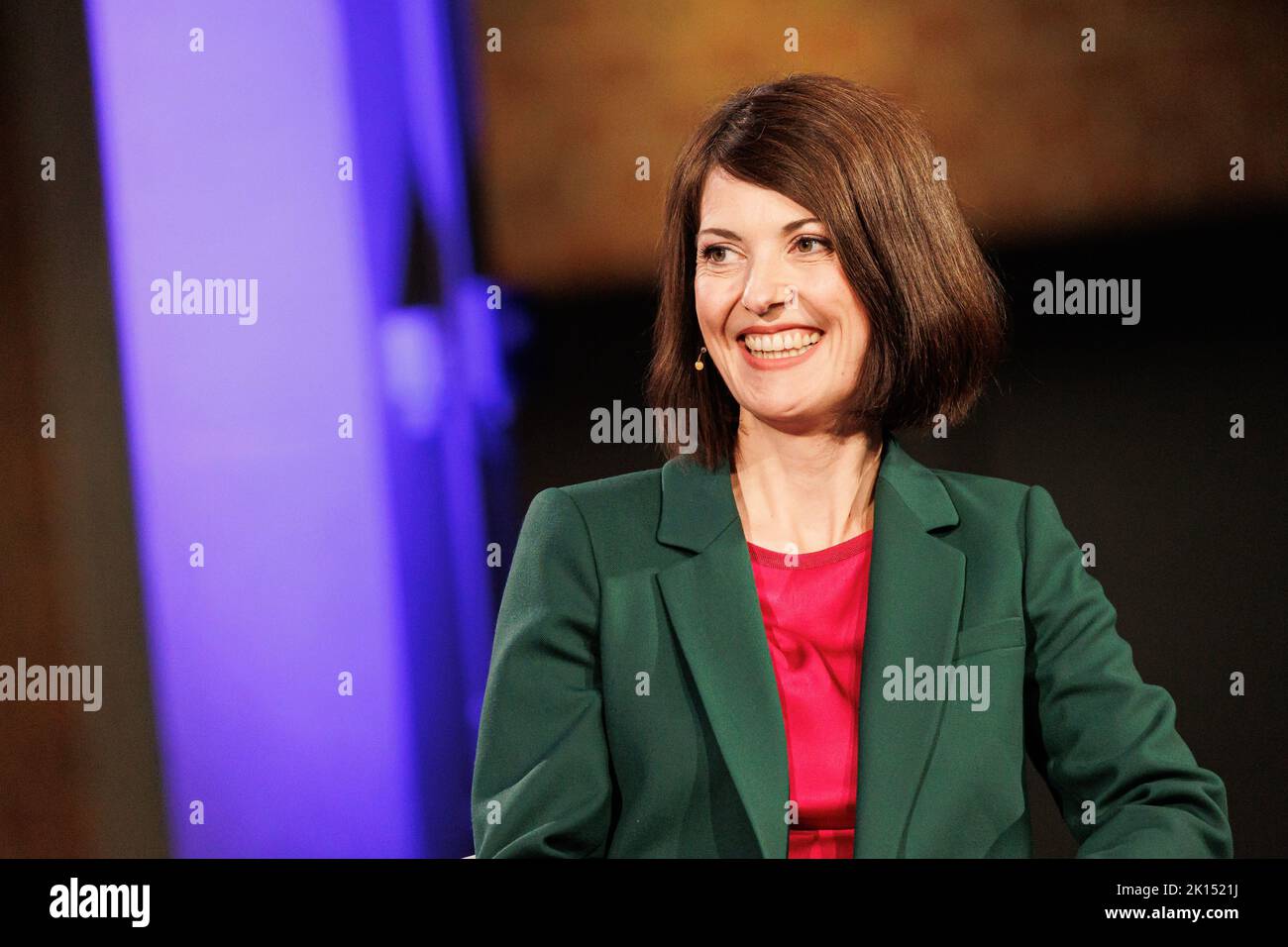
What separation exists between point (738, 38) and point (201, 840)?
1.86 m

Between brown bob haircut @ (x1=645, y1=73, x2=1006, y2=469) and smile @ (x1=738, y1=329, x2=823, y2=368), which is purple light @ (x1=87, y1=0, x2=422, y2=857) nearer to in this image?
brown bob haircut @ (x1=645, y1=73, x2=1006, y2=469)

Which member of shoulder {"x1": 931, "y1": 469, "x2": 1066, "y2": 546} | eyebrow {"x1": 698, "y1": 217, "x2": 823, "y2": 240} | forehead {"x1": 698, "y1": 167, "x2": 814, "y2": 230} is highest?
forehead {"x1": 698, "y1": 167, "x2": 814, "y2": 230}

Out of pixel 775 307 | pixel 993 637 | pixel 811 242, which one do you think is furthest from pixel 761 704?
pixel 811 242

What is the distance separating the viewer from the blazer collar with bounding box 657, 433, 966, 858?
6.66 feet

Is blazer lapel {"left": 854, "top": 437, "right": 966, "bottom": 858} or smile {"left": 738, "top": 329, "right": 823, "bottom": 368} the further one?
smile {"left": 738, "top": 329, "right": 823, "bottom": 368}

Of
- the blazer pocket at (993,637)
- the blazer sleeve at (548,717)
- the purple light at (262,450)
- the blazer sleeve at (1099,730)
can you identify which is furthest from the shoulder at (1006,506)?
the purple light at (262,450)

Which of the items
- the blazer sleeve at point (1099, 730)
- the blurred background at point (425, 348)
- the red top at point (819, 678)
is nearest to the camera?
the blazer sleeve at point (1099, 730)

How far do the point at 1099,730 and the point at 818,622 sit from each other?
45 cm

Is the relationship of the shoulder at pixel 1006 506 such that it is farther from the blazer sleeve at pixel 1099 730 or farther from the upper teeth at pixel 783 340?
the upper teeth at pixel 783 340

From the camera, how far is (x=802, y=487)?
7.29 feet

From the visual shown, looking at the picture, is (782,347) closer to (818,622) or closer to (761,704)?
(818,622)

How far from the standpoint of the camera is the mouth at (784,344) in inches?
84.6

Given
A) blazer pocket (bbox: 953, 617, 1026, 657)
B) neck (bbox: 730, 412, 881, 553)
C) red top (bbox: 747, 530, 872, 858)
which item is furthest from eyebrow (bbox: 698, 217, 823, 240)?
blazer pocket (bbox: 953, 617, 1026, 657)

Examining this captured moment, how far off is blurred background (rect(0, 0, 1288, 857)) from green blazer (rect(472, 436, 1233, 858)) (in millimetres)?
454
